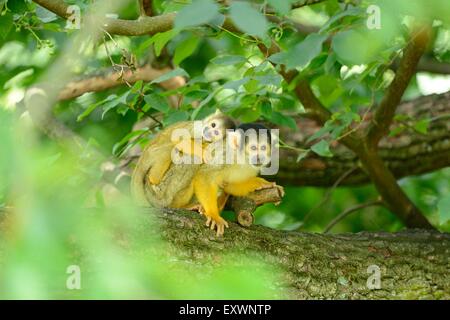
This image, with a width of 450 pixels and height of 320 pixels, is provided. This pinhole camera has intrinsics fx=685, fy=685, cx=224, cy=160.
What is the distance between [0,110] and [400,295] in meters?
2.66

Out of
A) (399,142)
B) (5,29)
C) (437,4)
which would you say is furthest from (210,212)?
(437,4)

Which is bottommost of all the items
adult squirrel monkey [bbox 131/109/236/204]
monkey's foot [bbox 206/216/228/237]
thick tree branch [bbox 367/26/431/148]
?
monkey's foot [bbox 206/216/228/237]

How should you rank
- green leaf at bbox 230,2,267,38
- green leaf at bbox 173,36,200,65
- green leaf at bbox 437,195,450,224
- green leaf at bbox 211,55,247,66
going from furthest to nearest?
green leaf at bbox 173,36,200,65, green leaf at bbox 211,55,247,66, green leaf at bbox 437,195,450,224, green leaf at bbox 230,2,267,38

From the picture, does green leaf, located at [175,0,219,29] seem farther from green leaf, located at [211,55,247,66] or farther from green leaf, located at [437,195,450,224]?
green leaf, located at [211,55,247,66]

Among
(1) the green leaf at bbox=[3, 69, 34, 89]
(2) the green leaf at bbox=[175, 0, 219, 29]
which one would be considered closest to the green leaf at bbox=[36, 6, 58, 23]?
(1) the green leaf at bbox=[3, 69, 34, 89]

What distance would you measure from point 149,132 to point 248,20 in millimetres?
2729

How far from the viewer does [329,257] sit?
302cm

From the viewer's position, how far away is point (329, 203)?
17.3 feet

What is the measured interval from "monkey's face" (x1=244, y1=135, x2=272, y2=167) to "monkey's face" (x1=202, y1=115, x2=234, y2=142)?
126mm

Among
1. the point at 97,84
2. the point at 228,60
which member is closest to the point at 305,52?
the point at 228,60

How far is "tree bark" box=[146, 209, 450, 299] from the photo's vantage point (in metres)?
2.74

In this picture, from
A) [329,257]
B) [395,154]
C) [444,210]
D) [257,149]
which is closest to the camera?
[444,210]

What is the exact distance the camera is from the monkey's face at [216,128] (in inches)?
125

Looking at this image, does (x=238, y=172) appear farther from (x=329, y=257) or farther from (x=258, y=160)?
(x=329, y=257)
